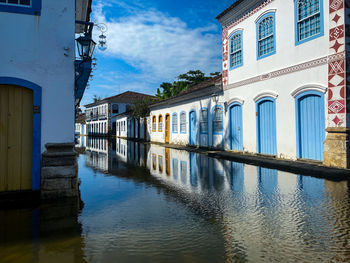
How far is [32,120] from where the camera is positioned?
16.9 feet

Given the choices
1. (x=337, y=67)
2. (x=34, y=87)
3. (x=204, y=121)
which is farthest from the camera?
(x=204, y=121)

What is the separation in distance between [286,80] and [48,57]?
8234 millimetres

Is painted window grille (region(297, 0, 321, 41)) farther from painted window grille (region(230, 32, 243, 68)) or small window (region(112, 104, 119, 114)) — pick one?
small window (region(112, 104, 119, 114))

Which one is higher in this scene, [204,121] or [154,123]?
[154,123]

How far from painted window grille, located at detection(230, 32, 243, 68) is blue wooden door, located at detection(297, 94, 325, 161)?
14.2 ft

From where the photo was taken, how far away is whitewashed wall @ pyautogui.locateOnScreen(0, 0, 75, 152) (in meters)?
5.00

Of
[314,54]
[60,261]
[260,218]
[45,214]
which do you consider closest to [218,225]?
[260,218]

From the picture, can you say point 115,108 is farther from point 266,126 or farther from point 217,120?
point 266,126

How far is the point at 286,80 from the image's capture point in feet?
32.1

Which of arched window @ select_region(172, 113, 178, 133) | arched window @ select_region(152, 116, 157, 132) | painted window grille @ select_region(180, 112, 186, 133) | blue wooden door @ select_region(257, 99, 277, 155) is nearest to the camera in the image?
blue wooden door @ select_region(257, 99, 277, 155)

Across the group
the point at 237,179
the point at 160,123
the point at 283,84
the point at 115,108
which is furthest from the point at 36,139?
the point at 115,108

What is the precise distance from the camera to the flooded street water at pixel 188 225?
2713 mm

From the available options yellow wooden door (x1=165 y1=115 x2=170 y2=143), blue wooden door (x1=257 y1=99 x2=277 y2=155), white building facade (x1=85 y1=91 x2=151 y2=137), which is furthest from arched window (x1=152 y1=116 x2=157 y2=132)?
white building facade (x1=85 y1=91 x2=151 y2=137)

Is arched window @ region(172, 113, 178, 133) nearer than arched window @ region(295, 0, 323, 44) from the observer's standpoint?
No
